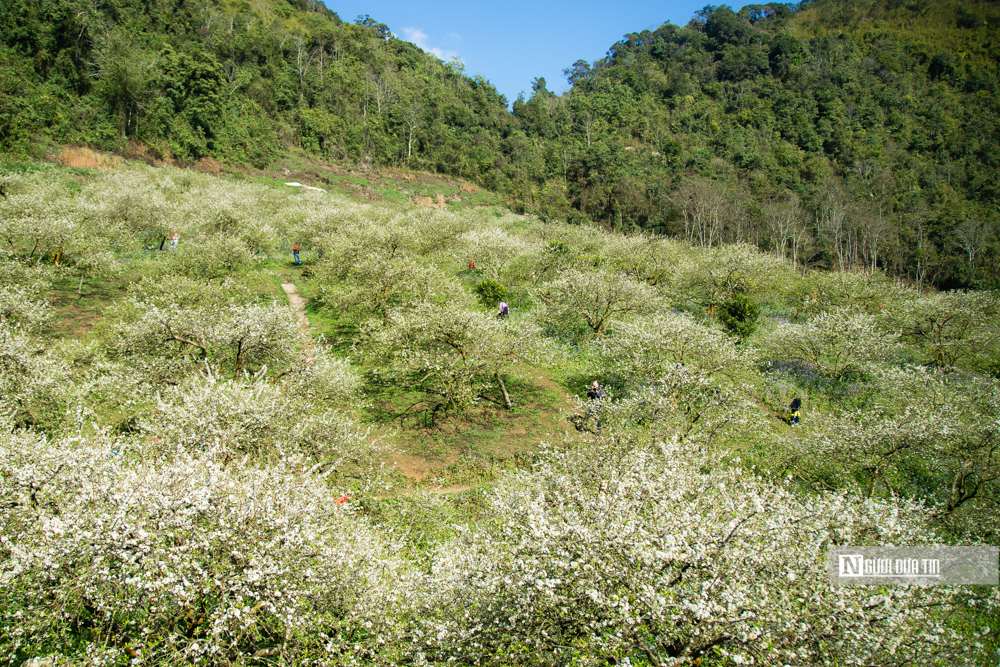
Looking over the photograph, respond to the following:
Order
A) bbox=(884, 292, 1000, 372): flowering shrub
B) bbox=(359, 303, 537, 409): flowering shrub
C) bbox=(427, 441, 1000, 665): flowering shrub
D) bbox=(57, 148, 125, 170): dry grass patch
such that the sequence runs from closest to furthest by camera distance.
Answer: bbox=(427, 441, 1000, 665): flowering shrub
bbox=(359, 303, 537, 409): flowering shrub
bbox=(884, 292, 1000, 372): flowering shrub
bbox=(57, 148, 125, 170): dry grass patch

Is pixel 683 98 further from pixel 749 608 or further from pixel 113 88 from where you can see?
pixel 749 608

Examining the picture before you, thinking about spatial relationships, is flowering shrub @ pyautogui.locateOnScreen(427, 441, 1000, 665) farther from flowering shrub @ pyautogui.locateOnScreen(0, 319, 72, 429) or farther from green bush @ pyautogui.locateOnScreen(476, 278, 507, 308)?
green bush @ pyautogui.locateOnScreen(476, 278, 507, 308)

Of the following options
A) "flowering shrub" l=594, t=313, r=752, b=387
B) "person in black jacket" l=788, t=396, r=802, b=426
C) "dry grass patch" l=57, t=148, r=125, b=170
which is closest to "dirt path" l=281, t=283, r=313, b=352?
"flowering shrub" l=594, t=313, r=752, b=387

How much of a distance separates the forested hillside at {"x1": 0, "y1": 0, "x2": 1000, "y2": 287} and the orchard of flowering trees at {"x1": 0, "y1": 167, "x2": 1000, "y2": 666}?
162 ft

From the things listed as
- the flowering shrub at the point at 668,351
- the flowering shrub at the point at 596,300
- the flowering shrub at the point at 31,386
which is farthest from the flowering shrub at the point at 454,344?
the flowering shrub at the point at 31,386

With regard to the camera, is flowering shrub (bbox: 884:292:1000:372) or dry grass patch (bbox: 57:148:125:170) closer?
flowering shrub (bbox: 884:292:1000:372)

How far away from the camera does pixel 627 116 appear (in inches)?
5595

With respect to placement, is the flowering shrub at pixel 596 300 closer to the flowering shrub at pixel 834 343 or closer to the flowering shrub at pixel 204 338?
the flowering shrub at pixel 834 343

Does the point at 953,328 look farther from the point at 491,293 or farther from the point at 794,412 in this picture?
the point at 491,293

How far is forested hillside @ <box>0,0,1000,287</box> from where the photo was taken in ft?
206

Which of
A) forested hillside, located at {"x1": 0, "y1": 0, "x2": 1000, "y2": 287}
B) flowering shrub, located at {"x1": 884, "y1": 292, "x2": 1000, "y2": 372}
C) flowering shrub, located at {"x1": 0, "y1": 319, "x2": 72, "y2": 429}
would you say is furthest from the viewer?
forested hillside, located at {"x1": 0, "y1": 0, "x2": 1000, "y2": 287}

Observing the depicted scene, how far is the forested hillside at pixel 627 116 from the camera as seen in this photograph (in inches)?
2474

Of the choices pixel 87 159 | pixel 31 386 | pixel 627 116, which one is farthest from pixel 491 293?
pixel 627 116

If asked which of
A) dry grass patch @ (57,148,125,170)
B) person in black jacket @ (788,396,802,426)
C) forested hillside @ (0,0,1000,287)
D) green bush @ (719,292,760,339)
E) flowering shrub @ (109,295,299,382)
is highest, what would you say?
forested hillside @ (0,0,1000,287)
